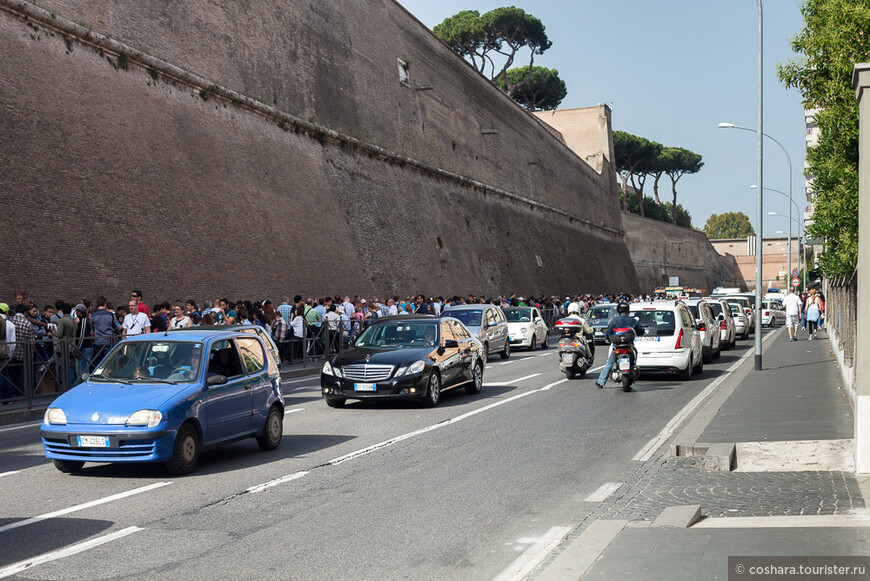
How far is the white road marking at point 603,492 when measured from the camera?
7785 mm

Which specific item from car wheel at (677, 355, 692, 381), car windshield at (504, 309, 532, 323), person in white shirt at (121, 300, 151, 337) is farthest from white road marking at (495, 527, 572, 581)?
car windshield at (504, 309, 532, 323)

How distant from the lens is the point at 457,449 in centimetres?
1062

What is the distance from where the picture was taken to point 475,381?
17.0 m

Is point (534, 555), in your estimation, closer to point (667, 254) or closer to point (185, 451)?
point (185, 451)

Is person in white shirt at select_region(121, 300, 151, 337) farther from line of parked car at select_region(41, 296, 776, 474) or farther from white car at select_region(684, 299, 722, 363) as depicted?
white car at select_region(684, 299, 722, 363)

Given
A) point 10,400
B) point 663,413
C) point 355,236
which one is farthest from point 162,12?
point 663,413

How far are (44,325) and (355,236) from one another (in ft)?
59.0

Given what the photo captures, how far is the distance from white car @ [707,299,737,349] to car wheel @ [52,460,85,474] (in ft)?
77.5

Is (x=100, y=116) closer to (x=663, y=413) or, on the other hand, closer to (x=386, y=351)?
(x=386, y=351)

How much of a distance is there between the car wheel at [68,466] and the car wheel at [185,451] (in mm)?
1016

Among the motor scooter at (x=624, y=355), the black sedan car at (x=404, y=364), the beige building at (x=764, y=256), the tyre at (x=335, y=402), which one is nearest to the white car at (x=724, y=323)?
the motor scooter at (x=624, y=355)

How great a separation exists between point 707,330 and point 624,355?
7.78 meters

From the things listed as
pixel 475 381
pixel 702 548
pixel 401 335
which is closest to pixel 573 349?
pixel 475 381

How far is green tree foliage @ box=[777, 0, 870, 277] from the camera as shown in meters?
12.6
